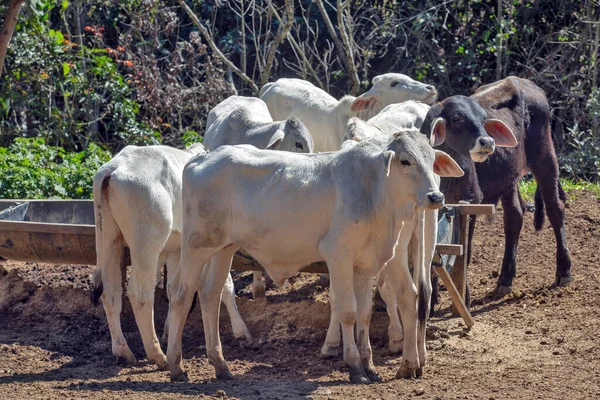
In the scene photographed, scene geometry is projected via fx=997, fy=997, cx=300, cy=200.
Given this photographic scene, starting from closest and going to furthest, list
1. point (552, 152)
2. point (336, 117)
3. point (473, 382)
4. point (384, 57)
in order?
point (473, 382) < point (552, 152) < point (336, 117) < point (384, 57)

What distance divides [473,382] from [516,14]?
382 inches

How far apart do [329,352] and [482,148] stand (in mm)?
2210

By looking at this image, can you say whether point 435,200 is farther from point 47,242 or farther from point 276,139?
point 47,242

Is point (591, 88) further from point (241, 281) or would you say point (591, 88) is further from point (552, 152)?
point (241, 281)

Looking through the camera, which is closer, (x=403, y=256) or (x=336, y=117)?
(x=403, y=256)

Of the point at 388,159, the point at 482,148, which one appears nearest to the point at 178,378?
the point at 388,159

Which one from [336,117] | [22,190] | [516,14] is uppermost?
[516,14]

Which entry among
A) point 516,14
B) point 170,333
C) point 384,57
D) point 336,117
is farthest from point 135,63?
point 170,333

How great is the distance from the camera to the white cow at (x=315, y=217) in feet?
22.2

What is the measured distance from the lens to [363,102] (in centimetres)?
1095

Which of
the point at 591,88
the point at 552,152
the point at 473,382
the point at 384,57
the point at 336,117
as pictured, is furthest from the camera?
the point at 384,57

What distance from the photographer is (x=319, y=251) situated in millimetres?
6867

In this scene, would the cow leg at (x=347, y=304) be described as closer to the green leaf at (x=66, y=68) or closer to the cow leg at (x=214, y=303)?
the cow leg at (x=214, y=303)

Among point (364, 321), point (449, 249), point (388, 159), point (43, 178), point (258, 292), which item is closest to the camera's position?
point (388, 159)
